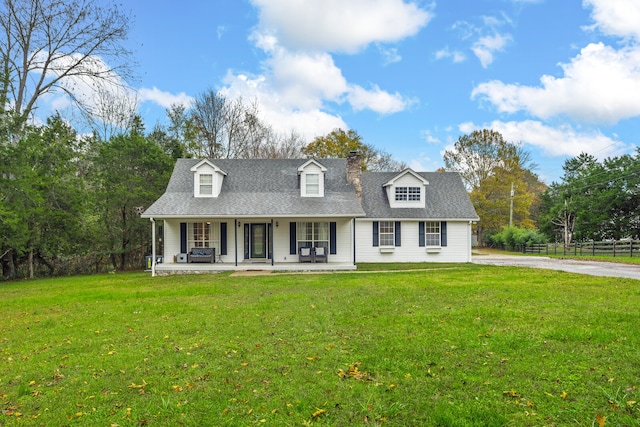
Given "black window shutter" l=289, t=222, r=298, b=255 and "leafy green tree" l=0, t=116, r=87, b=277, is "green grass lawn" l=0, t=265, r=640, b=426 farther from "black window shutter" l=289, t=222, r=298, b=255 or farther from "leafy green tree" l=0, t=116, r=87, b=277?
"black window shutter" l=289, t=222, r=298, b=255

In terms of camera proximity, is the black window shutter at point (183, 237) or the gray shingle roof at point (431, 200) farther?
the gray shingle roof at point (431, 200)

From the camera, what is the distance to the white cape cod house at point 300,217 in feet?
56.4

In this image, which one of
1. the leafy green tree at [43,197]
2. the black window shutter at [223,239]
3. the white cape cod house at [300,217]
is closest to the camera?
the leafy green tree at [43,197]

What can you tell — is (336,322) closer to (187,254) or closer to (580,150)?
(187,254)

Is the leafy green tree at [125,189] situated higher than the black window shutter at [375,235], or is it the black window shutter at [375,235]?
the leafy green tree at [125,189]

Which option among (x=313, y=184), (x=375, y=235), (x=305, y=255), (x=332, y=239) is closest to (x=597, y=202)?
(x=375, y=235)

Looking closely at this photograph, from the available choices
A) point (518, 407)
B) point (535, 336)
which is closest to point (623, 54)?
point (535, 336)

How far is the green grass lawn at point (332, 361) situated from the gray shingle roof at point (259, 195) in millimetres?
8174

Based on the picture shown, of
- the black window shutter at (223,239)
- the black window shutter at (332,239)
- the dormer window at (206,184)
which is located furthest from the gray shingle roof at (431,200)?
the dormer window at (206,184)

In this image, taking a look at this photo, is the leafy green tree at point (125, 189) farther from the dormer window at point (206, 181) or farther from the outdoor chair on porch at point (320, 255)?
the outdoor chair on porch at point (320, 255)

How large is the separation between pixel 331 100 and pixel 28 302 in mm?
21637

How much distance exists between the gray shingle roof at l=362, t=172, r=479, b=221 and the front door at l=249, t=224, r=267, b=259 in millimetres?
5580

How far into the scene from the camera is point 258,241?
18.4m

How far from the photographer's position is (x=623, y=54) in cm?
1906
